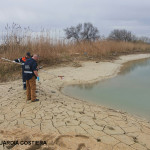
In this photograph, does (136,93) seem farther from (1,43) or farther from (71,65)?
(1,43)

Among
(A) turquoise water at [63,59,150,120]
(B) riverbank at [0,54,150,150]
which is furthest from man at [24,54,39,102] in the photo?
(A) turquoise water at [63,59,150,120]

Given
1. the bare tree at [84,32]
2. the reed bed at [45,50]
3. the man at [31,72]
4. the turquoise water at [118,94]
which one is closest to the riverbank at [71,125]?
the man at [31,72]

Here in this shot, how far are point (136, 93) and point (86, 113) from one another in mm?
2869

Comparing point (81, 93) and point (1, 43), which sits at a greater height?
point (1, 43)

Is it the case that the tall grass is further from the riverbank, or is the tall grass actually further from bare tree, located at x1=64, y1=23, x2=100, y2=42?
bare tree, located at x1=64, y1=23, x2=100, y2=42

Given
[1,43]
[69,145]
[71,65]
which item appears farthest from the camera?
[71,65]

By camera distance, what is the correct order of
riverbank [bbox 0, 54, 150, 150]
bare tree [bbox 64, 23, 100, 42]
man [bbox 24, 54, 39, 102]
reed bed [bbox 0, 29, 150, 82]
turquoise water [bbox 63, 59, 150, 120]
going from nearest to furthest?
riverbank [bbox 0, 54, 150, 150] < man [bbox 24, 54, 39, 102] < turquoise water [bbox 63, 59, 150, 120] < reed bed [bbox 0, 29, 150, 82] < bare tree [bbox 64, 23, 100, 42]

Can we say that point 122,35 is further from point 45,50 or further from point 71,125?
point 71,125

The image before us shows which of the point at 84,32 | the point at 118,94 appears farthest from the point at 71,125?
the point at 84,32

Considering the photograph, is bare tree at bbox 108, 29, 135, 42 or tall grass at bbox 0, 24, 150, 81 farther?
bare tree at bbox 108, 29, 135, 42

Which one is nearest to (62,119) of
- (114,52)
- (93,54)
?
(93,54)

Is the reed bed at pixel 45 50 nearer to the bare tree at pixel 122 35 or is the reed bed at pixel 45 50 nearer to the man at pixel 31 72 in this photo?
the man at pixel 31 72

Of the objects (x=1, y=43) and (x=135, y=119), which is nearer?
(x=135, y=119)

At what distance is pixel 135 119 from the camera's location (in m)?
3.63
